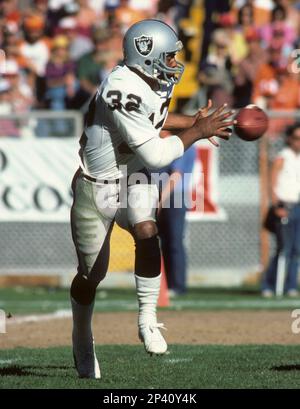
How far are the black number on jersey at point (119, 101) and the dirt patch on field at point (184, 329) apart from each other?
9.98 feet

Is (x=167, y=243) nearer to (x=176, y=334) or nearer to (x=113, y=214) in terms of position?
(x=176, y=334)

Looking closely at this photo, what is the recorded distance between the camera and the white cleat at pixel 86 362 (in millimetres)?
6832

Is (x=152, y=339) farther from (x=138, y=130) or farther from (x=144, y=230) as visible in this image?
(x=138, y=130)

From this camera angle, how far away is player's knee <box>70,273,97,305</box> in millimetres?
6828

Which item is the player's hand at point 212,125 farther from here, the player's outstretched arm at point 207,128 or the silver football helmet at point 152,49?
the silver football helmet at point 152,49

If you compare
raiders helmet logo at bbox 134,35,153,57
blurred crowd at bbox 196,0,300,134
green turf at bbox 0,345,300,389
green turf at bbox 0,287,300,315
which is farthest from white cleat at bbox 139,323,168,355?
blurred crowd at bbox 196,0,300,134

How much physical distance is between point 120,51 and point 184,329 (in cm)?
724

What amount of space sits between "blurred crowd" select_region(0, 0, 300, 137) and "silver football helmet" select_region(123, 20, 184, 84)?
327 inches

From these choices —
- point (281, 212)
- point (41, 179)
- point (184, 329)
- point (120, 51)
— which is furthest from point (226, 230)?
point (184, 329)

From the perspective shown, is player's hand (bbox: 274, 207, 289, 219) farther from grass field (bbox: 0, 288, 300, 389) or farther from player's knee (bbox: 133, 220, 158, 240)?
player's knee (bbox: 133, 220, 158, 240)

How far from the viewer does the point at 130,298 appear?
12891 millimetres

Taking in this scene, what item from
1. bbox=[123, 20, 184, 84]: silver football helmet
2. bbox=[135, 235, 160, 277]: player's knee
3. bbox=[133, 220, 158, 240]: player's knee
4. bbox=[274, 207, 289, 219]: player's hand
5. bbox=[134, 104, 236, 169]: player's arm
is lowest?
bbox=[274, 207, 289, 219]: player's hand

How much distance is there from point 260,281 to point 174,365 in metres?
7.07
